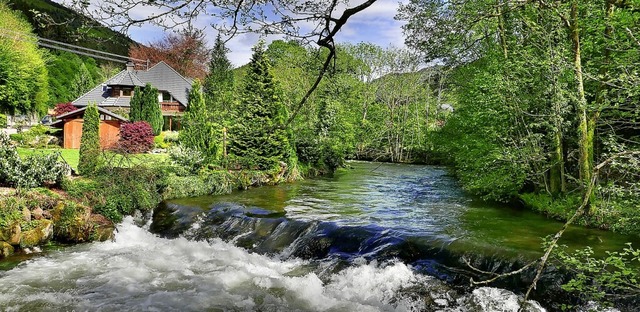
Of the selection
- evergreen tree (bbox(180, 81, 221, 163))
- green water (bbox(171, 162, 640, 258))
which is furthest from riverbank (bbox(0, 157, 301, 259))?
evergreen tree (bbox(180, 81, 221, 163))

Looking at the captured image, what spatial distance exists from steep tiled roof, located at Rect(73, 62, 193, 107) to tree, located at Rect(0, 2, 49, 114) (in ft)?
19.7

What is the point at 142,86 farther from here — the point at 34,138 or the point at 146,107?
the point at 34,138

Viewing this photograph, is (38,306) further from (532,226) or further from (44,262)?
(532,226)

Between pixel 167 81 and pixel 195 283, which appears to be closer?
pixel 195 283

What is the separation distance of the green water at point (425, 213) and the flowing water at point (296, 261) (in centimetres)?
6

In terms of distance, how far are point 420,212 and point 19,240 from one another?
10.6 m

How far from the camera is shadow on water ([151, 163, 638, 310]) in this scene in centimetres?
814

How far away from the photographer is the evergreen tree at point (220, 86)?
3.70 m

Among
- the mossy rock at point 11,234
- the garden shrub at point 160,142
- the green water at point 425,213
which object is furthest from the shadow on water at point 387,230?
the garden shrub at point 160,142

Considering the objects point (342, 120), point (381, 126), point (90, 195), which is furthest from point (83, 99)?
point (90, 195)

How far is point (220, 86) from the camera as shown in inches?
1352

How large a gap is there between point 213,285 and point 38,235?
5143 millimetres

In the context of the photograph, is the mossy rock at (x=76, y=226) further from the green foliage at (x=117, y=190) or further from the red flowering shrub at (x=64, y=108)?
the red flowering shrub at (x=64, y=108)

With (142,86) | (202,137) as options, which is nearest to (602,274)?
(202,137)
